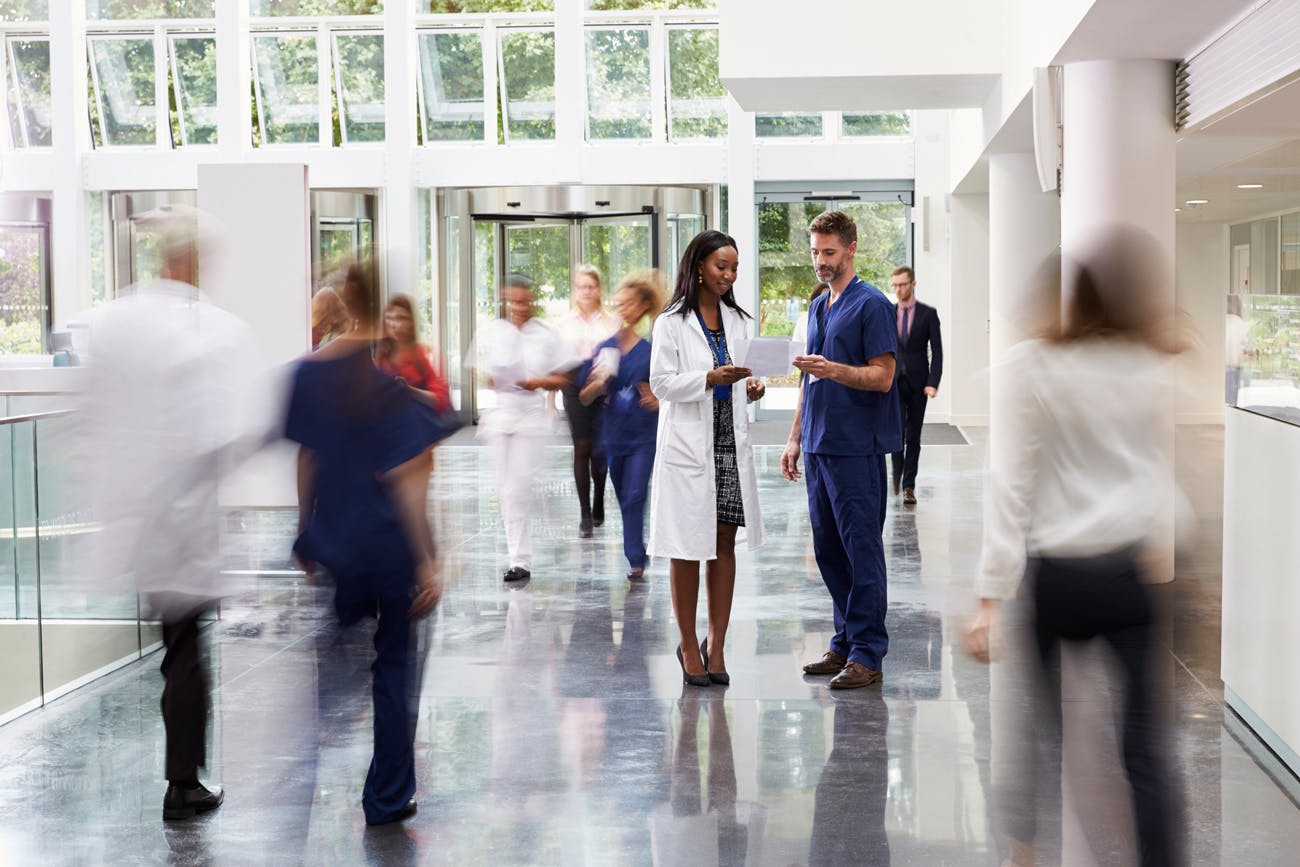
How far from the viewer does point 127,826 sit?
4.34 meters

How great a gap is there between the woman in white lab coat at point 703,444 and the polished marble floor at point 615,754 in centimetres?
40

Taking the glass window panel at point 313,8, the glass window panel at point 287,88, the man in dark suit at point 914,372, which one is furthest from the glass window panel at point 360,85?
the man in dark suit at point 914,372

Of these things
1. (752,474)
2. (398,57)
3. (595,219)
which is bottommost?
(752,474)

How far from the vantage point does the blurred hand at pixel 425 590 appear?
4.23 metres

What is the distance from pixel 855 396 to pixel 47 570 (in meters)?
3.46

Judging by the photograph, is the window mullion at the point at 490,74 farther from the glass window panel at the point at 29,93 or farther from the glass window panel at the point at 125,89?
the glass window panel at the point at 29,93

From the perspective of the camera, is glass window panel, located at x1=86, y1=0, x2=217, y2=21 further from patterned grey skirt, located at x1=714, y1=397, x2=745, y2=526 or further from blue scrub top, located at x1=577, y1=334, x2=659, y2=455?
patterned grey skirt, located at x1=714, y1=397, x2=745, y2=526

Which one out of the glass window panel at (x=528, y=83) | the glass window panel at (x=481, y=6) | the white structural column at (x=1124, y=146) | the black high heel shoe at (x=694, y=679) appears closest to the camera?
the black high heel shoe at (x=694, y=679)

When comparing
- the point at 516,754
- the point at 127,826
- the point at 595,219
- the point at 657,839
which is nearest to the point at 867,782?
the point at 657,839

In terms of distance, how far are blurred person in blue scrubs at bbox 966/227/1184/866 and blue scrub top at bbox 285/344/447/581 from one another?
168 centimetres

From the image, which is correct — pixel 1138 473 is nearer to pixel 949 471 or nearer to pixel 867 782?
pixel 867 782

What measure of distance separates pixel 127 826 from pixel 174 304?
4.98ft

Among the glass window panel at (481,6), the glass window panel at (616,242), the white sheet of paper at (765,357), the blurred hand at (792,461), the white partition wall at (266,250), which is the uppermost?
the glass window panel at (481,6)

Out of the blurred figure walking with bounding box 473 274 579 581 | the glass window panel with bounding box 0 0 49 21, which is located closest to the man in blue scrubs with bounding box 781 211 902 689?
the blurred figure walking with bounding box 473 274 579 581
